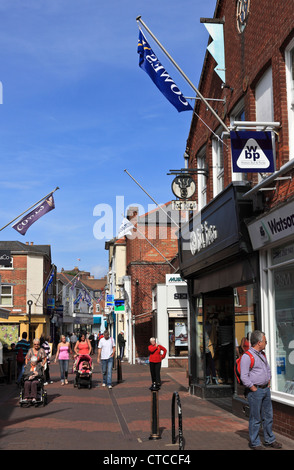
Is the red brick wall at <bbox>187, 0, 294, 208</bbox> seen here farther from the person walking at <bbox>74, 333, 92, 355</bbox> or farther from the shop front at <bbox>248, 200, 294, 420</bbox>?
the person walking at <bbox>74, 333, 92, 355</bbox>

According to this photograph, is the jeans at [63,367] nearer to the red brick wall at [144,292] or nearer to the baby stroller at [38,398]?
the baby stroller at [38,398]

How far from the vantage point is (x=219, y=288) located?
14.0 m

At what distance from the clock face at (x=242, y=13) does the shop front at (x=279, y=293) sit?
470cm

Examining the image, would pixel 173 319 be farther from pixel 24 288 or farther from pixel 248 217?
pixel 24 288

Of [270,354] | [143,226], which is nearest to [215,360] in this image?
[270,354]

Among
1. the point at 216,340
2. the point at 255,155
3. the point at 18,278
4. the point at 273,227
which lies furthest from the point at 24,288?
the point at 273,227

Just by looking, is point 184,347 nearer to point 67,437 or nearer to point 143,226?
point 143,226

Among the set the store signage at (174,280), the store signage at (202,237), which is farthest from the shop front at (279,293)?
the store signage at (174,280)

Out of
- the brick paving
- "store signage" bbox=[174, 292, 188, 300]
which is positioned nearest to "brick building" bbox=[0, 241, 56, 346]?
"store signage" bbox=[174, 292, 188, 300]

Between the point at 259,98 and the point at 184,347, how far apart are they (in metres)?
16.9

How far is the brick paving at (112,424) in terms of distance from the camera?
8898mm

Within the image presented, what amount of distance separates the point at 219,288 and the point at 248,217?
3.28 m

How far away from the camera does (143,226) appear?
36688 mm

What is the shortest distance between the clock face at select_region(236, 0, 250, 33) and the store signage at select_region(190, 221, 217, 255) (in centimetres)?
455
